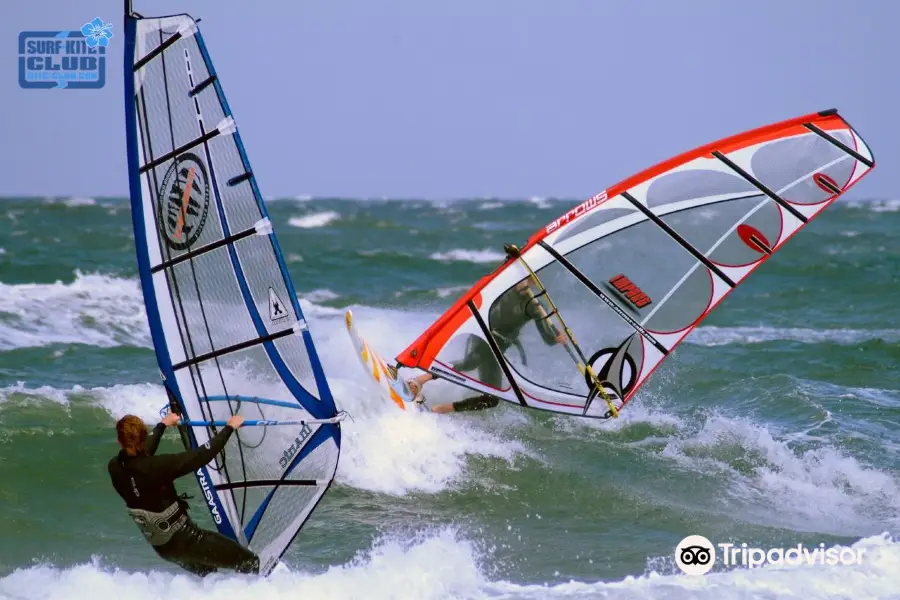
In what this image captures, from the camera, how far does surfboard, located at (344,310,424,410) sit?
6.00 meters

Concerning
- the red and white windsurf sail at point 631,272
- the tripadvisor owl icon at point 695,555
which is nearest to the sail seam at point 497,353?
the red and white windsurf sail at point 631,272

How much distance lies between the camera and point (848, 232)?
2877cm

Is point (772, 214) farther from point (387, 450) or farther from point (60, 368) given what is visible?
point (60, 368)

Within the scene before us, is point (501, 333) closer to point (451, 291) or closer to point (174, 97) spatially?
point (174, 97)

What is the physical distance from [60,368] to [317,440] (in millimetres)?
5379

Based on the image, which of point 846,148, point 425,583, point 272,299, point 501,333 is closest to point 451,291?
point 501,333

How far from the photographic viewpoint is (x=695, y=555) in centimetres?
505

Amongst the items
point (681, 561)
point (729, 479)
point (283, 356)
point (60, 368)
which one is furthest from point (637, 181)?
point (60, 368)

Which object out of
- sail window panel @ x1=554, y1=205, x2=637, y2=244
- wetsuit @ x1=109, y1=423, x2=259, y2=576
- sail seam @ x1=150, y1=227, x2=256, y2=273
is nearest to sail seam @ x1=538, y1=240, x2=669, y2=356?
sail window panel @ x1=554, y1=205, x2=637, y2=244

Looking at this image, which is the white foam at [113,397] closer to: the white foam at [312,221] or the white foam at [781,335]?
the white foam at [781,335]

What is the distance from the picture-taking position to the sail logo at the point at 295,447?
4262mm

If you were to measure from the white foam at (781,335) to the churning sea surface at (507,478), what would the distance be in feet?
0.26

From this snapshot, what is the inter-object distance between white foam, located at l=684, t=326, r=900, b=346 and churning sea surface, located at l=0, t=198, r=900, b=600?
0.08 meters

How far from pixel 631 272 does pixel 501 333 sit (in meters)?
0.92
